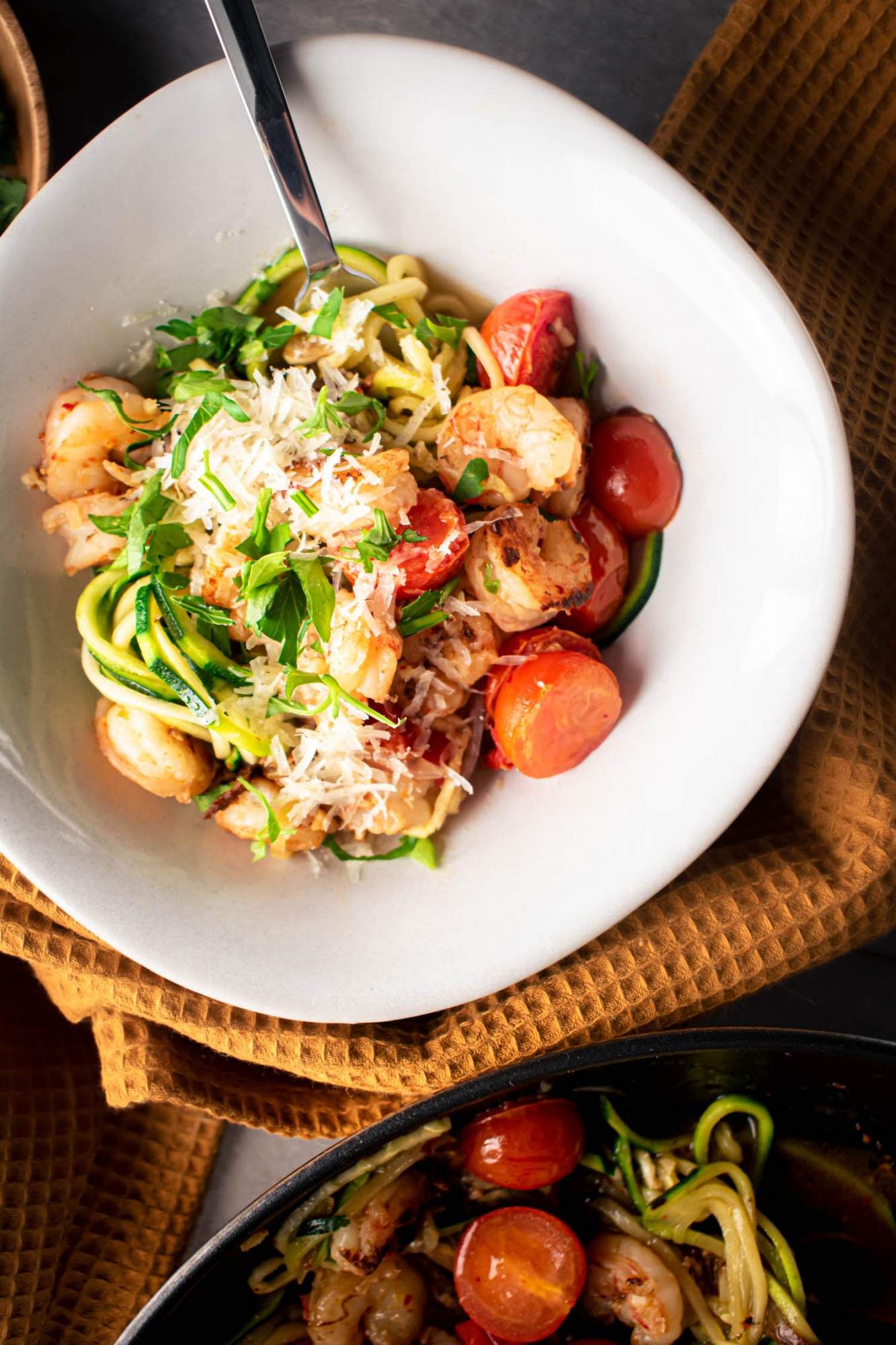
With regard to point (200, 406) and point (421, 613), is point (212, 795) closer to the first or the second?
point (421, 613)

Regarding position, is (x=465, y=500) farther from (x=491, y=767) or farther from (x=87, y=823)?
(x=87, y=823)

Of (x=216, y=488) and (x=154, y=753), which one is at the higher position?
(x=216, y=488)

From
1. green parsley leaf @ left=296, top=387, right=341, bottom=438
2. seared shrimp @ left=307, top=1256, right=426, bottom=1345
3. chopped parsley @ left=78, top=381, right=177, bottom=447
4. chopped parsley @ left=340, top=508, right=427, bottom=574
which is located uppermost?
green parsley leaf @ left=296, top=387, right=341, bottom=438

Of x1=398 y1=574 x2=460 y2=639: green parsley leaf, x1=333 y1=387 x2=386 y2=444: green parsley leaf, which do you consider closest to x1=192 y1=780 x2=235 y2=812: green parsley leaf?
x1=398 y1=574 x2=460 y2=639: green parsley leaf

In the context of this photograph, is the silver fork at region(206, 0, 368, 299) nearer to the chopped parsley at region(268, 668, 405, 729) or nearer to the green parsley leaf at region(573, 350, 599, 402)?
the green parsley leaf at region(573, 350, 599, 402)

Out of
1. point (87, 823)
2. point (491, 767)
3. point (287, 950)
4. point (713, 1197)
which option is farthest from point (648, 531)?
point (713, 1197)

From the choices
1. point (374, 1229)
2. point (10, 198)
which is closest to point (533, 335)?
point (10, 198)
